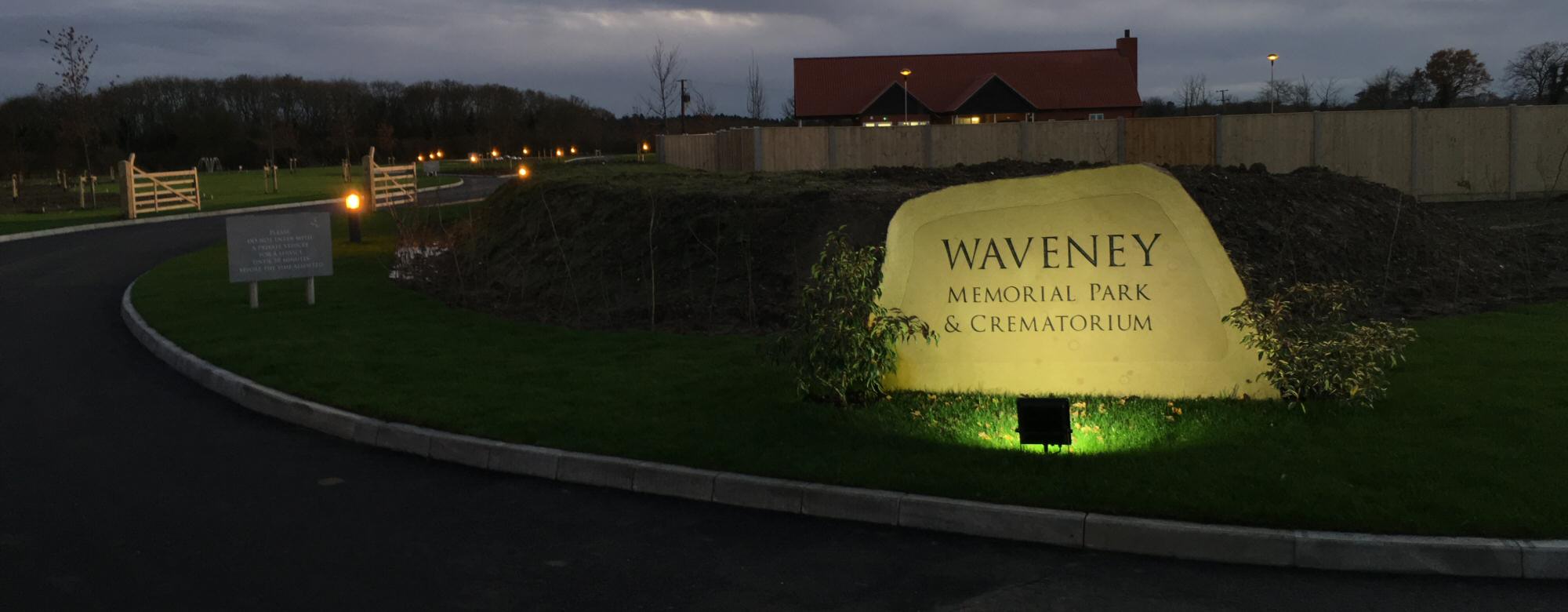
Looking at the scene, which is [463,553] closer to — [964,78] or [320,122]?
[964,78]

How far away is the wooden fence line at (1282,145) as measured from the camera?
26.6 m

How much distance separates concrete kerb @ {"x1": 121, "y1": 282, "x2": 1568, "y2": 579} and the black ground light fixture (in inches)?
35.4

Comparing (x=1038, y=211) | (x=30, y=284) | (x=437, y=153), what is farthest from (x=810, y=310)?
(x=437, y=153)

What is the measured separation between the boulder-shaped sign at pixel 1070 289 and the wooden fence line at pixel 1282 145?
734 inches

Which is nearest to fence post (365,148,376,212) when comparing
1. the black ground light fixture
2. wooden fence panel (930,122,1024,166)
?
wooden fence panel (930,122,1024,166)

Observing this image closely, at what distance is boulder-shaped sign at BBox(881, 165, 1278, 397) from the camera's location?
27.9 feet

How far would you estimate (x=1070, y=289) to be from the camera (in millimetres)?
8719

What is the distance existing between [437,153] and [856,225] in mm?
79850

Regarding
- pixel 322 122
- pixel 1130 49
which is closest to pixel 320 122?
pixel 322 122

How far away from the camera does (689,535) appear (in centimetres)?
640

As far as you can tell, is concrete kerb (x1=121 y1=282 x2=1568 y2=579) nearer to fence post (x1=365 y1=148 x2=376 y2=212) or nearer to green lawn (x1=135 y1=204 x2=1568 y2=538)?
green lawn (x1=135 y1=204 x2=1568 y2=538)

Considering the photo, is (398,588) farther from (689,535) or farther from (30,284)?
(30,284)

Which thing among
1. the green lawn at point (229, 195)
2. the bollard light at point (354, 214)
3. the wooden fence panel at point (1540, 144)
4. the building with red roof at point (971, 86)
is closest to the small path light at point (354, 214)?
the bollard light at point (354, 214)

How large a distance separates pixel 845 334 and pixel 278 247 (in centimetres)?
887
